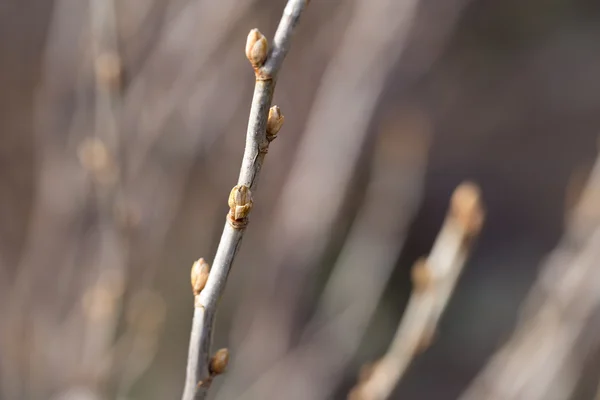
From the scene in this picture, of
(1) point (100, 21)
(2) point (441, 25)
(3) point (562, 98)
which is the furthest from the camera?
(3) point (562, 98)

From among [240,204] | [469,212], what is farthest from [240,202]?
[469,212]

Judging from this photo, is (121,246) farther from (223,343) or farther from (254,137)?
(223,343)

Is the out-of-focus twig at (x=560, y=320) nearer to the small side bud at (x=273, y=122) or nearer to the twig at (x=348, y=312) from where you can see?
the twig at (x=348, y=312)

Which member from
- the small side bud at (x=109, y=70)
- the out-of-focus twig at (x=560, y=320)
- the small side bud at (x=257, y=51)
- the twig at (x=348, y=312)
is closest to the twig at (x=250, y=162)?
the small side bud at (x=257, y=51)

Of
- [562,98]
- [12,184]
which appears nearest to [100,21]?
[12,184]

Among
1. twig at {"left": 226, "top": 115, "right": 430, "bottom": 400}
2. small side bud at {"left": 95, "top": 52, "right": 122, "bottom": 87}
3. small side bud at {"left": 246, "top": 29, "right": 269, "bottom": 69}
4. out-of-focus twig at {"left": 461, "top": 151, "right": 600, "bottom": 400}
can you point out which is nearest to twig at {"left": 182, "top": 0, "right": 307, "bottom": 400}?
small side bud at {"left": 246, "top": 29, "right": 269, "bottom": 69}

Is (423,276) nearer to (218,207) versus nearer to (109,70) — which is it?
(109,70)

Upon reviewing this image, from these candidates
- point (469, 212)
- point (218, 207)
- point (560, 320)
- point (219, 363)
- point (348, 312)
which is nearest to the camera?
point (219, 363)

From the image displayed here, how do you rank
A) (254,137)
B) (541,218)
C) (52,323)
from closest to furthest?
(254,137), (52,323), (541,218)

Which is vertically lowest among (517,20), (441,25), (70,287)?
(70,287)
